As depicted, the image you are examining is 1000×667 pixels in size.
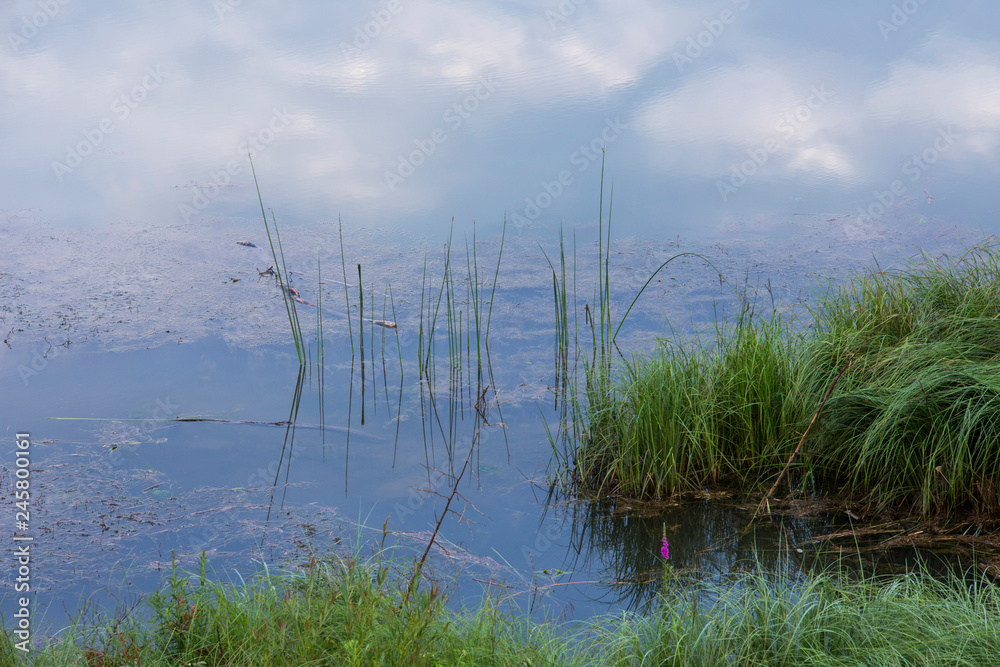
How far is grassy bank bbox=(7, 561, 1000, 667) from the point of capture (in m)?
1.81

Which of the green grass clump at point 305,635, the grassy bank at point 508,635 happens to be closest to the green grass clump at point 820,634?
the grassy bank at point 508,635

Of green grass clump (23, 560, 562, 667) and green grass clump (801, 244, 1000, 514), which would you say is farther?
green grass clump (801, 244, 1000, 514)

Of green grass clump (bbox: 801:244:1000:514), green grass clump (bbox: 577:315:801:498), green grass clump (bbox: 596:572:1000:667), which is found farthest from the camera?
green grass clump (bbox: 577:315:801:498)

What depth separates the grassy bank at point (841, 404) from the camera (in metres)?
2.88

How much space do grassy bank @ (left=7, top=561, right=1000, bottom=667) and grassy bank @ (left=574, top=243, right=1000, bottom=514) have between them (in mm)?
A: 888

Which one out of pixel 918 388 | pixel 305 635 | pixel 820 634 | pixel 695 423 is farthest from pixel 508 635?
pixel 918 388

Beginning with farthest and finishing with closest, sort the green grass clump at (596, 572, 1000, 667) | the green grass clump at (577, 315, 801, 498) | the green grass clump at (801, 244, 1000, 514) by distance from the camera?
the green grass clump at (577, 315, 801, 498), the green grass clump at (801, 244, 1000, 514), the green grass clump at (596, 572, 1000, 667)

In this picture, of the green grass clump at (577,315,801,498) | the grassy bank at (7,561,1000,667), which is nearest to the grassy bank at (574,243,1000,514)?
the green grass clump at (577,315,801,498)

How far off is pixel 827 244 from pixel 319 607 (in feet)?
19.3

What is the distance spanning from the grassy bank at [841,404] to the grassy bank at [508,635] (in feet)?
2.91

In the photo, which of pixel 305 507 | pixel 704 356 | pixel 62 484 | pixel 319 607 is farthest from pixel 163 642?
pixel 704 356

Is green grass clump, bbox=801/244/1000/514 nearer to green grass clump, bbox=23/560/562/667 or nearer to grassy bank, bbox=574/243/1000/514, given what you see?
grassy bank, bbox=574/243/1000/514

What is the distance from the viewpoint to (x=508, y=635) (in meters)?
2.04

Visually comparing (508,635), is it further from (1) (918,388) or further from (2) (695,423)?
(1) (918,388)
